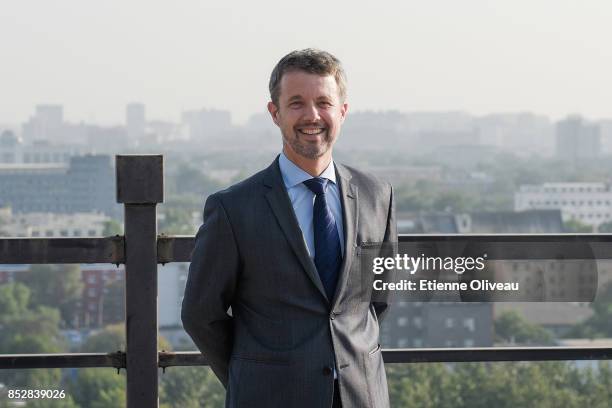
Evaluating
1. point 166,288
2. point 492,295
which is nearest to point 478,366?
point 166,288

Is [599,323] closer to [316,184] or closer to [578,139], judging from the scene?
[316,184]

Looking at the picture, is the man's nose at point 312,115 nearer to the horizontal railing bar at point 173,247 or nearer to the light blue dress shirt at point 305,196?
the light blue dress shirt at point 305,196

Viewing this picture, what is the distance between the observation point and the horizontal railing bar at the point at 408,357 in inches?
135

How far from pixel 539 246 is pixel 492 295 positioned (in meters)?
0.20

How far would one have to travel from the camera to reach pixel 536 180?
134 metres

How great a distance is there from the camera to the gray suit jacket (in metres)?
2.56

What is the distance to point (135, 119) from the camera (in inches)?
7042

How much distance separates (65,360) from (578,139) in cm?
16997

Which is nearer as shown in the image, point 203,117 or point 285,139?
point 285,139

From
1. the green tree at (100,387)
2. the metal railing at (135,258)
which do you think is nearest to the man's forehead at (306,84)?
the metal railing at (135,258)

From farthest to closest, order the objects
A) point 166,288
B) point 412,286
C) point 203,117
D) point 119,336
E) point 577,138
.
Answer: point 203,117, point 577,138, point 166,288, point 119,336, point 412,286

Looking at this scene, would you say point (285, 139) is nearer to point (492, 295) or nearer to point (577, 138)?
point (492, 295)

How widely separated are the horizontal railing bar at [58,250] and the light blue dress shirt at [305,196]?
0.88m

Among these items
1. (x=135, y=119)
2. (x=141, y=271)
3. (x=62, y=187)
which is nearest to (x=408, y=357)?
(x=141, y=271)
